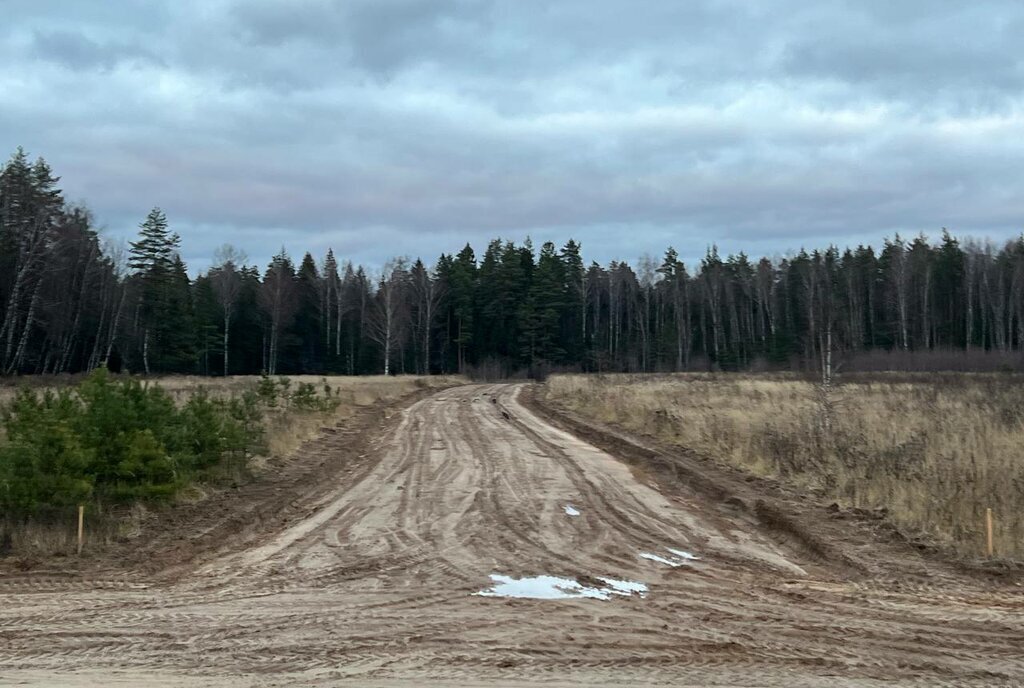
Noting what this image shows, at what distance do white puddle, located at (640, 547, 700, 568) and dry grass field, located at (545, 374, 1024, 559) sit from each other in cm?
298

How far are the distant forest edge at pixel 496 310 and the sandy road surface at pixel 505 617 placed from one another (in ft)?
159

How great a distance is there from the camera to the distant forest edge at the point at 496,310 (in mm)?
57219

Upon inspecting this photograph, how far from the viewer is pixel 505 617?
6.85 meters

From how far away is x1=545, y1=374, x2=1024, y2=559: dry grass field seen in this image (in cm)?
1032

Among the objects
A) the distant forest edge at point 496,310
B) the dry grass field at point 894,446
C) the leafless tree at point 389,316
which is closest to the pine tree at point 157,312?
the distant forest edge at point 496,310

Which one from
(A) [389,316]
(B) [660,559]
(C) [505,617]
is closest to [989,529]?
(B) [660,559]

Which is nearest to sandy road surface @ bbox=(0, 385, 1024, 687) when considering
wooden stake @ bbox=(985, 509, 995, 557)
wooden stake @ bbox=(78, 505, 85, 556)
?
wooden stake @ bbox=(985, 509, 995, 557)

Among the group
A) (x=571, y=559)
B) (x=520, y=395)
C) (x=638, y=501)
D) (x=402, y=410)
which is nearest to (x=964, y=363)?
(x=520, y=395)

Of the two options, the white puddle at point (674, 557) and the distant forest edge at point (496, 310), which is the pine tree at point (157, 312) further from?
the white puddle at point (674, 557)

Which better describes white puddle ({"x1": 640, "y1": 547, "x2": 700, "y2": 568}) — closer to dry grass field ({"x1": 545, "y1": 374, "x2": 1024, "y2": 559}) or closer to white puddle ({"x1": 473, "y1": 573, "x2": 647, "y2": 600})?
white puddle ({"x1": 473, "y1": 573, "x2": 647, "y2": 600})

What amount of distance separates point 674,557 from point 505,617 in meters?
3.26

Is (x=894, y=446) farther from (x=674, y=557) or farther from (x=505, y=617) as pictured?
(x=505, y=617)

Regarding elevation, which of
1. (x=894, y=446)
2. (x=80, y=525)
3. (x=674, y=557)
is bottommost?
(x=674, y=557)

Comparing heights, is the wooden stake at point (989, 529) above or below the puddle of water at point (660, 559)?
above
